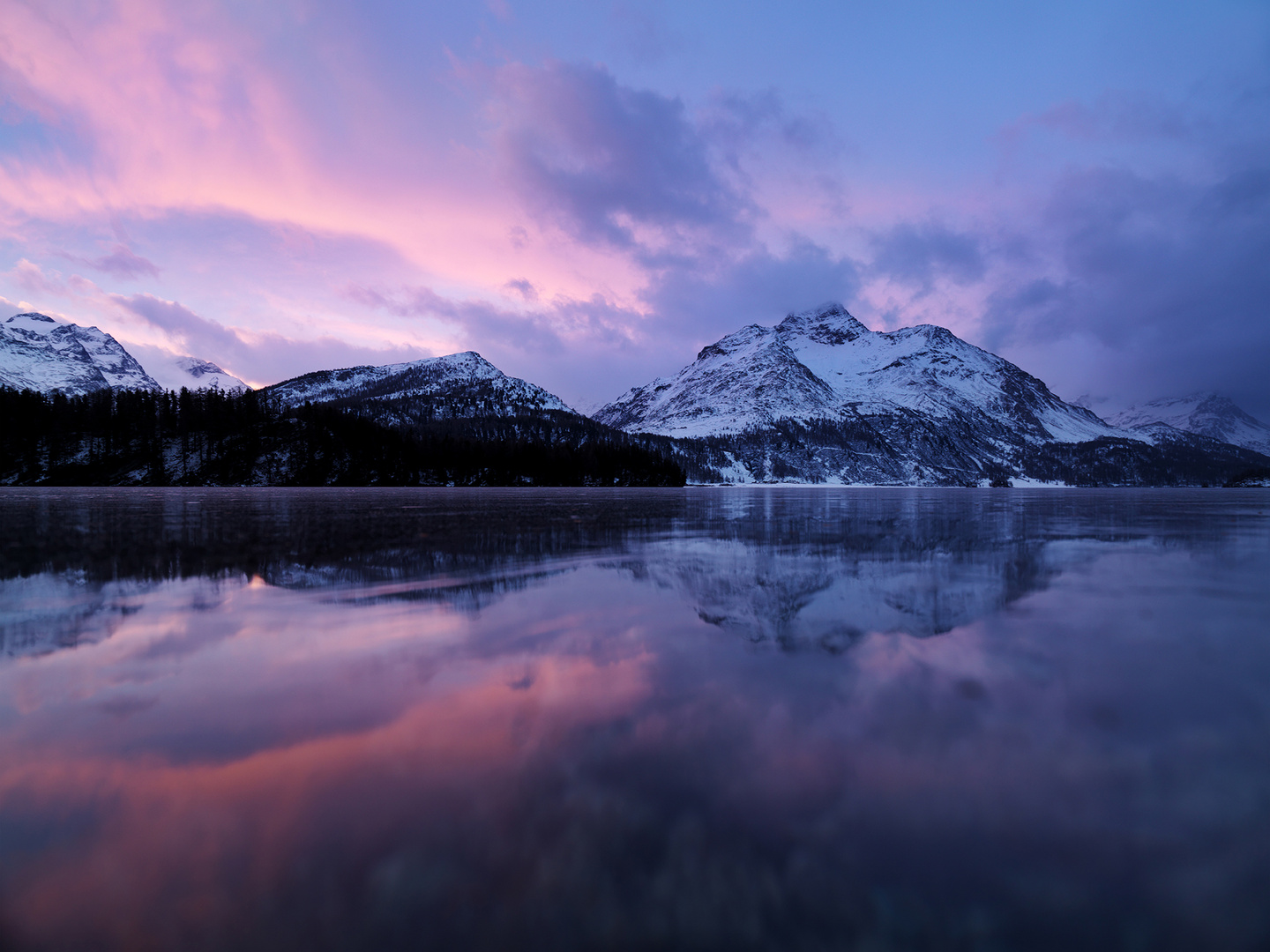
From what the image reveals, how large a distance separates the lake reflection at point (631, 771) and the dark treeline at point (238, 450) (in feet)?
469

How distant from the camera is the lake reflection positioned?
3.82m

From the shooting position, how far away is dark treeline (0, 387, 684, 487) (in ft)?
418

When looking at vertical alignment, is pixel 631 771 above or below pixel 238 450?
below

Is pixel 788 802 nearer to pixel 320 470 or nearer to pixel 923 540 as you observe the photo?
pixel 923 540

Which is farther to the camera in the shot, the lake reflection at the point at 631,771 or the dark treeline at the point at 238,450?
the dark treeline at the point at 238,450

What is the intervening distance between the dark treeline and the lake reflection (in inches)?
5630

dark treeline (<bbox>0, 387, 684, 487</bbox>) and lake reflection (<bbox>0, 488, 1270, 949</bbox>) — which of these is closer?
lake reflection (<bbox>0, 488, 1270, 949</bbox>)

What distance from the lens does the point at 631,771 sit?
5520mm

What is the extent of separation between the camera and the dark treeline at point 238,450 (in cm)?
12738

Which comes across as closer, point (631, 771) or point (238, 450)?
point (631, 771)

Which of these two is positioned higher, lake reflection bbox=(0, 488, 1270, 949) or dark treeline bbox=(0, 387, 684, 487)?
dark treeline bbox=(0, 387, 684, 487)

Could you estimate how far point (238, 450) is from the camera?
457 ft

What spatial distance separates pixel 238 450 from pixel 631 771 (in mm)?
162752

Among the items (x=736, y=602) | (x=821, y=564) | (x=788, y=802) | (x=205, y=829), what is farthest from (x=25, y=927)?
(x=821, y=564)
